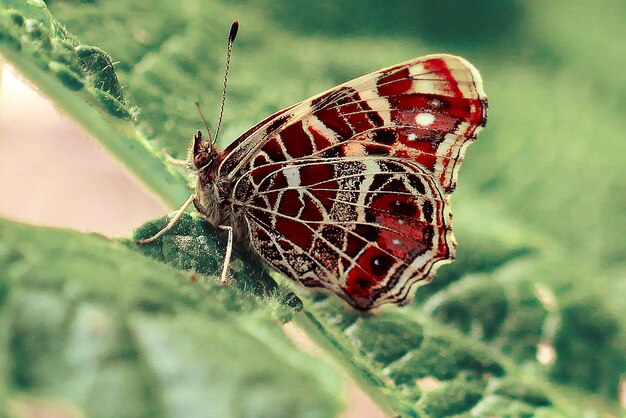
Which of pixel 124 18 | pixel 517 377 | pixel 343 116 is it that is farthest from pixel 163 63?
pixel 517 377

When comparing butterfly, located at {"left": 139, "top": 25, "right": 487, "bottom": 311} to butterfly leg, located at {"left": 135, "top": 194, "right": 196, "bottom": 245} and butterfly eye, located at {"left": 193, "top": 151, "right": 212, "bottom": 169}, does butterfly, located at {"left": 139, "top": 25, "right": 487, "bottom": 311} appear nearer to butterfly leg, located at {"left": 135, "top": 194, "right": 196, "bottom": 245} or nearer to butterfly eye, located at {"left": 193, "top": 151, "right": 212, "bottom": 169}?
Answer: butterfly eye, located at {"left": 193, "top": 151, "right": 212, "bottom": 169}

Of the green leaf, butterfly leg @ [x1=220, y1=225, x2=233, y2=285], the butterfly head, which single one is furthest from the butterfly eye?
the green leaf

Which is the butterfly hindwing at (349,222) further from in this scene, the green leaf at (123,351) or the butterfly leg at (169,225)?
the green leaf at (123,351)

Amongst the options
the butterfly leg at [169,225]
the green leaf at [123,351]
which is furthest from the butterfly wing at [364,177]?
the green leaf at [123,351]

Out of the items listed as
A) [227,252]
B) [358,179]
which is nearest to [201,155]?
[227,252]

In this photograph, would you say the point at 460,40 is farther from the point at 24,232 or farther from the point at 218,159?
the point at 24,232

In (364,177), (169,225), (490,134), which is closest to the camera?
(169,225)

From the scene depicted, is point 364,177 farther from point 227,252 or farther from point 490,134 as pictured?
point 490,134
